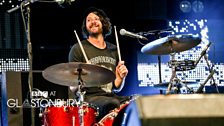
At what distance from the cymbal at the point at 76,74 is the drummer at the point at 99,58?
251 millimetres

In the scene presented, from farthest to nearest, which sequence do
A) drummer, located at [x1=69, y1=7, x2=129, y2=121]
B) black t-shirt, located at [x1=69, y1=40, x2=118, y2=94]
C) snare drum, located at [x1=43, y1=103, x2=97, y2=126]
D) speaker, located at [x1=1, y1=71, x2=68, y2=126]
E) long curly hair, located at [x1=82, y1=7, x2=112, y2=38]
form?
1. long curly hair, located at [x1=82, y1=7, x2=112, y2=38]
2. speaker, located at [x1=1, y1=71, x2=68, y2=126]
3. black t-shirt, located at [x1=69, y1=40, x2=118, y2=94]
4. drummer, located at [x1=69, y1=7, x2=129, y2=121]
5. snare drum, located at [x1=43, y1=103, x2=97, y2=126]

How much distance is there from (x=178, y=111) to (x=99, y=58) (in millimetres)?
2721

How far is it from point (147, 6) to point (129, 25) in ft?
1.23

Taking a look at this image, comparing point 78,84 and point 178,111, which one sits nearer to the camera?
point 178,111

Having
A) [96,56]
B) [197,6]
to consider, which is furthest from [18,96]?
[197,6]

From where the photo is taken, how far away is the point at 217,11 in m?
5.62

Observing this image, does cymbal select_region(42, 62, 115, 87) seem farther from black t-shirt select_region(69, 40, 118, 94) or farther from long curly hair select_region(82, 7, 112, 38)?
long curly hair select_region(82, 7, 112, 38)

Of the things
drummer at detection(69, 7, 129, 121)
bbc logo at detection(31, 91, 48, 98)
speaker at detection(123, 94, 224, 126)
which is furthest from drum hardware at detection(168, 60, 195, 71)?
speaker at detection(123, 94, 224, 126)

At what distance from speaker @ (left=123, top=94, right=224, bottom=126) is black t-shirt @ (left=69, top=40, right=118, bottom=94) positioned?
2.60 metres

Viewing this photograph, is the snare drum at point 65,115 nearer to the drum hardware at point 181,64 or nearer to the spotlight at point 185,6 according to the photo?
the drum hardware at point 181,64

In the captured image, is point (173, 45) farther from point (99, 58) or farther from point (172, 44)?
point (99, 58)

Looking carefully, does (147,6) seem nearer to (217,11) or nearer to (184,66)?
(217,11)

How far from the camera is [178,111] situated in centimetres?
87

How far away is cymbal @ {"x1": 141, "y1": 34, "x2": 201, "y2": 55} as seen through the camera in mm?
3746
